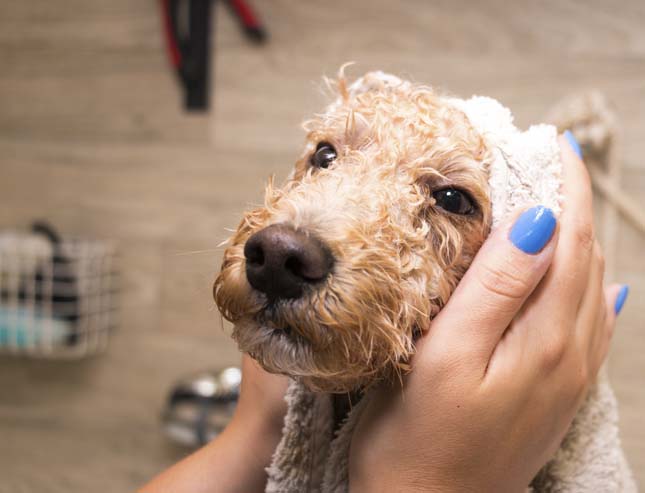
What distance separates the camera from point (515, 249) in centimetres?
53

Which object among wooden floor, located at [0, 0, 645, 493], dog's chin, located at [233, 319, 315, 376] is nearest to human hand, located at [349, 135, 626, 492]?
dog's chin, located at [233, 319, 315, 376]

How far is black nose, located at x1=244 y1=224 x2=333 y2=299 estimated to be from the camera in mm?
438

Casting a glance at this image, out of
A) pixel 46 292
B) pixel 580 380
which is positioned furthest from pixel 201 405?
pixel 580 380

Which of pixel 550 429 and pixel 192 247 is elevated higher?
pixel 550 429

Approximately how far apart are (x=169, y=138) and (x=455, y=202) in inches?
36.2

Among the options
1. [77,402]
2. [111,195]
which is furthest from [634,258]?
[77,402]

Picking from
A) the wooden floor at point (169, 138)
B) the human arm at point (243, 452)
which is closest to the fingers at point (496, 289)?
the human arm at point (243, 452)

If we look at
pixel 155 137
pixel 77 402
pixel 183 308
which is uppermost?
pixel 155 137

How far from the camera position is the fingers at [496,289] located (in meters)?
0.51

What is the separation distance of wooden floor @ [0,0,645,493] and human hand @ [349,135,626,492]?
627mm

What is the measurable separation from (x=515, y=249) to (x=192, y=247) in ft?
3.08

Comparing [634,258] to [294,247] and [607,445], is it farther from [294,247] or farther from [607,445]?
[294,247]

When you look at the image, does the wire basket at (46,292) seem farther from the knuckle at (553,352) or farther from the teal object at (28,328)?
the knuckle at (553,352)

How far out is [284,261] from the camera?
0.44 metres
